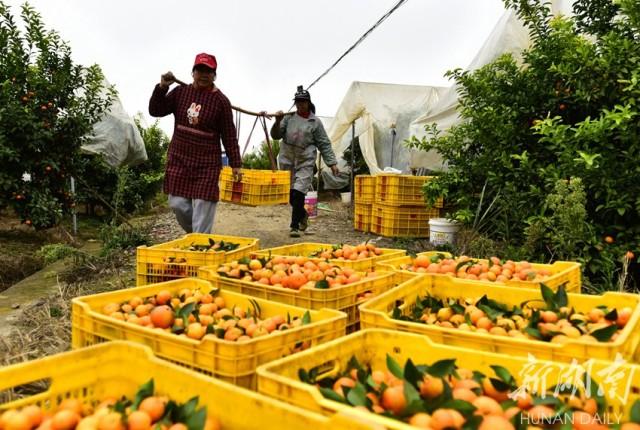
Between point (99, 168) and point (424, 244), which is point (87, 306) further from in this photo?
point (99, 168)

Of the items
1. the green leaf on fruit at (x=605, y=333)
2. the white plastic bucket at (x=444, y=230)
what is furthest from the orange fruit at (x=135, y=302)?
the white plastic bucket at (x=444, y=230)

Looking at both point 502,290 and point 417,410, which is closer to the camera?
point 417,410

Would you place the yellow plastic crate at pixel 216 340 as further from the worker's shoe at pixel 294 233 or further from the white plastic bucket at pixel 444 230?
the worker's shoe at pixel 294 233

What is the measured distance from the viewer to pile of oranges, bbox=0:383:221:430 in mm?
1322

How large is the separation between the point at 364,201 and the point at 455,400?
703cm

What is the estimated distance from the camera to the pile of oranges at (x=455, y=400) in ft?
4.24

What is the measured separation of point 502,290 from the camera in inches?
98.6

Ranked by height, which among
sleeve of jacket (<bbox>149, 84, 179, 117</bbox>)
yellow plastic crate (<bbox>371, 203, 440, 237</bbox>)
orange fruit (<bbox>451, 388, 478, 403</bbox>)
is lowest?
orange fruit (<bbox>451, 388, 478, 403</bbox>)

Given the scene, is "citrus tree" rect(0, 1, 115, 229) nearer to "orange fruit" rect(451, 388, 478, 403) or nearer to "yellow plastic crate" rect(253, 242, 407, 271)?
"yellow plastic crate" rect(253, 242, 407, 271)

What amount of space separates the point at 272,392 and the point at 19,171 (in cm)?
737

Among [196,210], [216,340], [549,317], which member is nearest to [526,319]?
[549,317]

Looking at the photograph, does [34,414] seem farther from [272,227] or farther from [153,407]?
[272,227]

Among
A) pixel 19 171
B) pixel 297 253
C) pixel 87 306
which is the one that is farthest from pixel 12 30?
pixel 87 306

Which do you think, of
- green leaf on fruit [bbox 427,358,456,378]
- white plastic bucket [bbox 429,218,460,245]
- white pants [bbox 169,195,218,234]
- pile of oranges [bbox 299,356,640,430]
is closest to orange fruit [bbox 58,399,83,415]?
pile of oranges [bbox 299,356,640,430]
